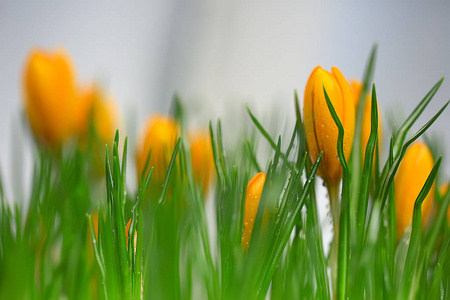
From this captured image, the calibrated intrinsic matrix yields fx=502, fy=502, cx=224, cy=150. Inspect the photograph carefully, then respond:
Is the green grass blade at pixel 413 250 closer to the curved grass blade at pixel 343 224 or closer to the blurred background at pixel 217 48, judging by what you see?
the curved grass blade at pixel 343 224

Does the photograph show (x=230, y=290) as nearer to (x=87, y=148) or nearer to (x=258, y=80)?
(x=87, y=148)

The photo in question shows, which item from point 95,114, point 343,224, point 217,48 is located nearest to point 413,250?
point 343,224

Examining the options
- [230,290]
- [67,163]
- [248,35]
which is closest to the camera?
[230,290]

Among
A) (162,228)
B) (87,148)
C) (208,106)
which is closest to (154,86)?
(208,106)

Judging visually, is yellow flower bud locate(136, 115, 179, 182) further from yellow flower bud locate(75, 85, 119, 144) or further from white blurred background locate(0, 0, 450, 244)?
white blurred background locate(0, 0, 450, 244)

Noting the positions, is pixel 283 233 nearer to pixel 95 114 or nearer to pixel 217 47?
pixel 95 114

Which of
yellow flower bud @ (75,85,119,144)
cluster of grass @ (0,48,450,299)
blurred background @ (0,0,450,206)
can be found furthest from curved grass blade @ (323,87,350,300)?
blurred background @ (0,0,450,206)

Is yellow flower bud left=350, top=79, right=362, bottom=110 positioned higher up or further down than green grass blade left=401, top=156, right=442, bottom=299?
higher up
